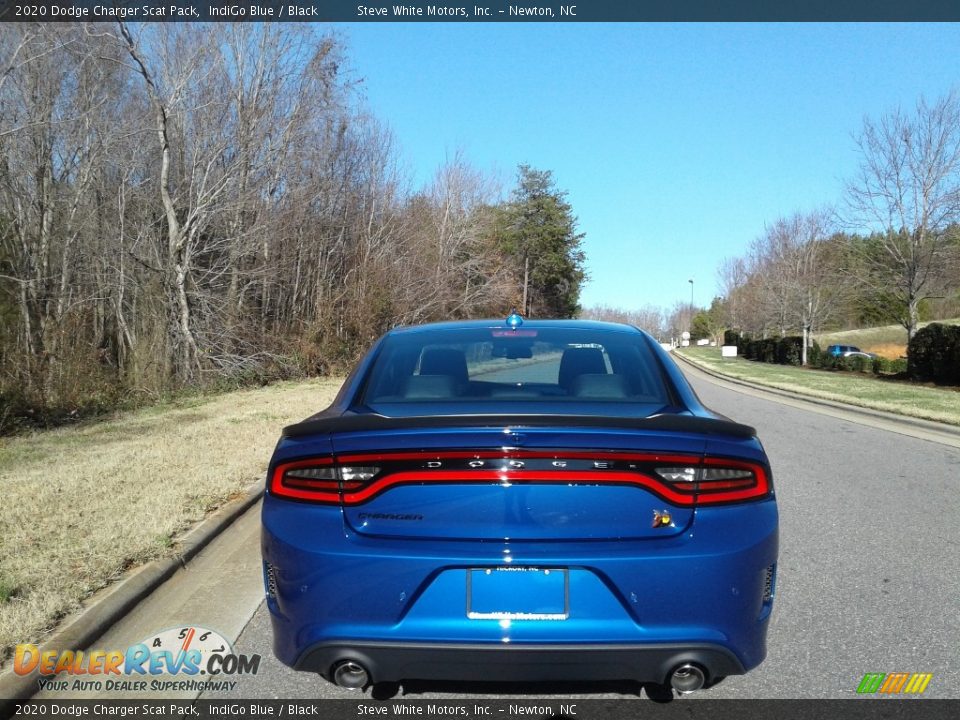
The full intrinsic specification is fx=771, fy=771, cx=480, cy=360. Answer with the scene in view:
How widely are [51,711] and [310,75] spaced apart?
2456cm

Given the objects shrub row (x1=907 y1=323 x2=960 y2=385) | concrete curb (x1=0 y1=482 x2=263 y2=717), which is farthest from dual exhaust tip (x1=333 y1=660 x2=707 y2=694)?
shrub row (x1=907 y1=323 x2=960 y2=385)

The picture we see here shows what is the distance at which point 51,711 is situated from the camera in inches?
125

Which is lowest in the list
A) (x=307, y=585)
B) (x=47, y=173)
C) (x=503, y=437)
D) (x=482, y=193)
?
(x=307, y=585)

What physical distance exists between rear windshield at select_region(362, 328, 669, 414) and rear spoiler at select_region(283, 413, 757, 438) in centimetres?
17

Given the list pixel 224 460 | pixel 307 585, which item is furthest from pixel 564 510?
pixel 224 460

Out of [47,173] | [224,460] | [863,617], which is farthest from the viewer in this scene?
[47,173]

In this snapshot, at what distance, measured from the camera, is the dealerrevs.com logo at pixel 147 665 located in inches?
134

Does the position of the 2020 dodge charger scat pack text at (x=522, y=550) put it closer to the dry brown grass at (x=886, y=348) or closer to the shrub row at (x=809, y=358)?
the shrub row at (x=809, y=358)

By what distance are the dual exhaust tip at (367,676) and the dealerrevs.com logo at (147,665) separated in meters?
0.91

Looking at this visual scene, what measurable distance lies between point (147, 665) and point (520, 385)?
236cm

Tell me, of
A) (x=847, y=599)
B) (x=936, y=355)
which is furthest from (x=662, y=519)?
(x=936, y=355)

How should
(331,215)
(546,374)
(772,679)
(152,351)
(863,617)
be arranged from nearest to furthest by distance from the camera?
(772,679)
(863,617)
(546,374)
(152,351)
(331,215)

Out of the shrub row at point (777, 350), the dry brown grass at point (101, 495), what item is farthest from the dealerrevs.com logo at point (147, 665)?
the shrub row at point (777, 350)

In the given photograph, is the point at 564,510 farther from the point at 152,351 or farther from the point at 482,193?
the point at 482,193
